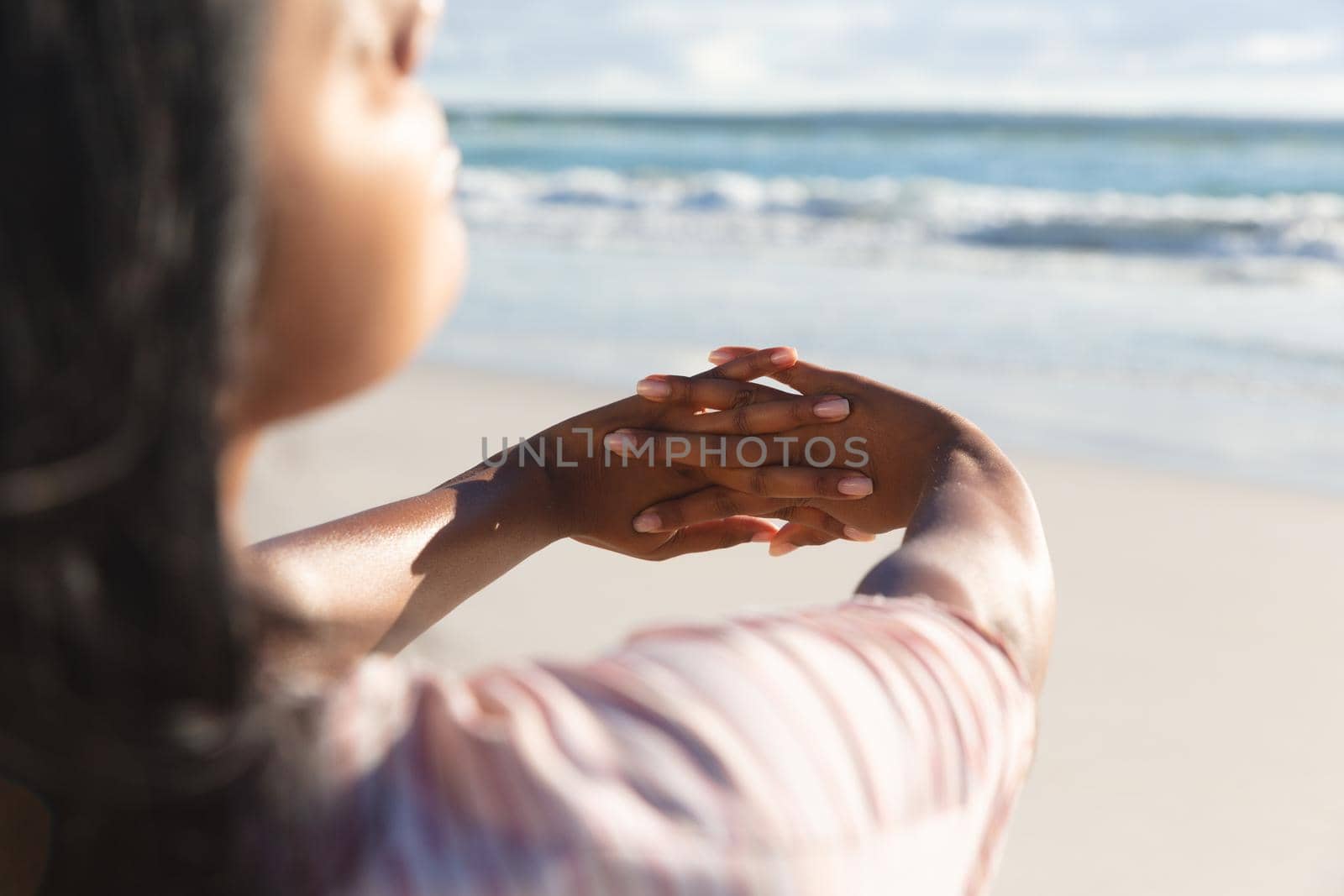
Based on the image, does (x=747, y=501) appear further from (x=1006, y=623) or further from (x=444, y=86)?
(x=444, y=86)

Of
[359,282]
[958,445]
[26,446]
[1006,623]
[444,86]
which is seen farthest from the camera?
[444,86]

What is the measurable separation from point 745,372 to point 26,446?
1102 mm

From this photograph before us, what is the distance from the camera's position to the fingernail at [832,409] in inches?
51.7

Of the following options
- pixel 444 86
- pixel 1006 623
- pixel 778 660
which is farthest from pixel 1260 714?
pixel 444 86

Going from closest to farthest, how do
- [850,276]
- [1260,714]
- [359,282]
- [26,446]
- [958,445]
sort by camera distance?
[26,446], [359,282], [958,445], [1260,714], [850,276]

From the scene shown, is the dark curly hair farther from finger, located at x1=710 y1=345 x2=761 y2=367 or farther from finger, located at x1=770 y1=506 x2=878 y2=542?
finger, located at x1=710 y1=345 x2=761 y2=367

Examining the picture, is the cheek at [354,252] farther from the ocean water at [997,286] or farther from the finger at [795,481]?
the ocean water at [997,286]

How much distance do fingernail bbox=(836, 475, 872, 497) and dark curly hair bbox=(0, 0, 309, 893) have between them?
0.85 meters

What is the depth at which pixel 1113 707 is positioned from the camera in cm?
245

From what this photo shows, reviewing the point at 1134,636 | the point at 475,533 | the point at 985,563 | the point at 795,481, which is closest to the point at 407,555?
the point at 475,533

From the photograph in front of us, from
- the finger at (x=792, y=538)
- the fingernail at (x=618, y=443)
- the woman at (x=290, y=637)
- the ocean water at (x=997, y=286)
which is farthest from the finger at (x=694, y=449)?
the ocean water at (x=997, y=286)

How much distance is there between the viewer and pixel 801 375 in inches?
55.7

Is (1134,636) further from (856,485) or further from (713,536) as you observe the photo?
(856,485)

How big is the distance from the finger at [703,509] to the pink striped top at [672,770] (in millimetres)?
755
